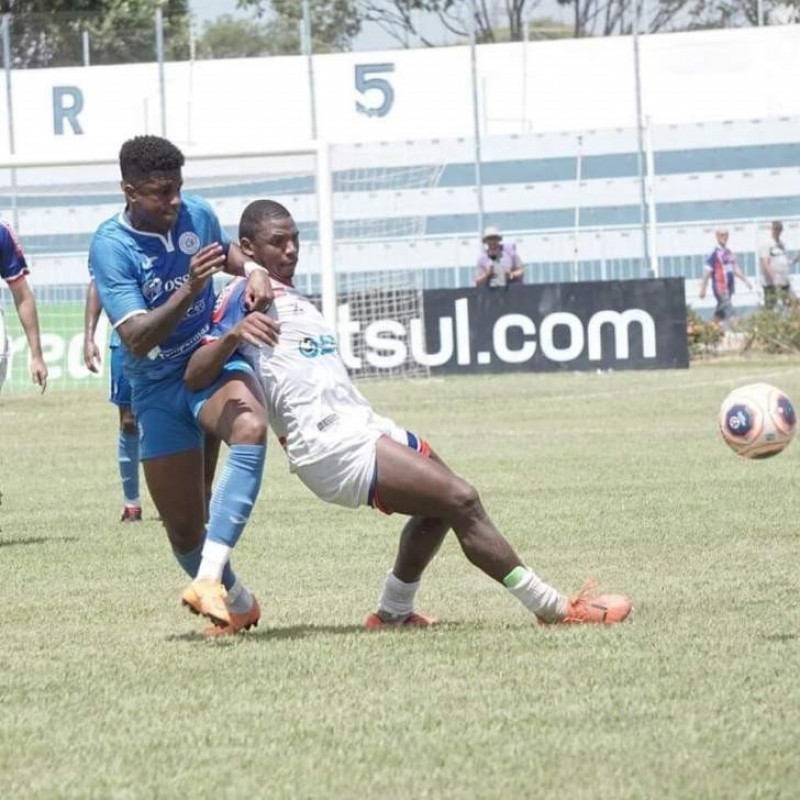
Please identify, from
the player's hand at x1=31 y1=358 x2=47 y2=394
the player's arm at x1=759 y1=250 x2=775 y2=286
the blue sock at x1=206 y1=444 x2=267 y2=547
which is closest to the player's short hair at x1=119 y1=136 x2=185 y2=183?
the blue sock at x1=206 y1=444 x2=267 y2=547

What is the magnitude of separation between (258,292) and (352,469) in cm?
78

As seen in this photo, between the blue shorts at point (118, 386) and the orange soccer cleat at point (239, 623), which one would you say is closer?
the orange soccer cleat at point (239, 623)

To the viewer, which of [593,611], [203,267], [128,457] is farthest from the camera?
[128,457]

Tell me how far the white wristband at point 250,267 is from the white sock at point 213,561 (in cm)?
107

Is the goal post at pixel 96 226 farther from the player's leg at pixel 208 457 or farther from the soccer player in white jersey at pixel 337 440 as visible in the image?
the soccer player in white jersey at pixel 337 440

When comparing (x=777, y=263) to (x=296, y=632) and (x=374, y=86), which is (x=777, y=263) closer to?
(x=374, y=86)

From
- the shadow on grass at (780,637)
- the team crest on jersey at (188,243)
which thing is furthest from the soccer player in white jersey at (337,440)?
the shadow on grass at (780,637)

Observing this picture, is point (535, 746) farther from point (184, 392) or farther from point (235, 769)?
point (184, 392)

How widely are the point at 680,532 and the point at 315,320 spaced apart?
4080 mm

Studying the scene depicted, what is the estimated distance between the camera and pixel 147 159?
799 cm

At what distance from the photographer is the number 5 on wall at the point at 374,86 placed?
46.3 meters

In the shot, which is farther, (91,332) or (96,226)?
(96,226)

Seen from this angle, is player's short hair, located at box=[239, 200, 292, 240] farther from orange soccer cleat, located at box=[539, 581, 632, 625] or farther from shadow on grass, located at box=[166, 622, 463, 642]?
orange soccer cleat, located at box=[539, 581, 632, 625]

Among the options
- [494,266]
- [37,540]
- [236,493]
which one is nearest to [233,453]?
[236,493]
